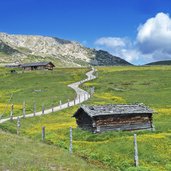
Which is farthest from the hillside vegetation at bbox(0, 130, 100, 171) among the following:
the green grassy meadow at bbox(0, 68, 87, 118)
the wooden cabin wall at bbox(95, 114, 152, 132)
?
the green grassy meadow at bbox(0, 68, 87, 118)

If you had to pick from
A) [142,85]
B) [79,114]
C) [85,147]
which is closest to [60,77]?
[142,85]

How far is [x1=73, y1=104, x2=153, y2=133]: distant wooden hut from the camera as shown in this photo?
1799 inches

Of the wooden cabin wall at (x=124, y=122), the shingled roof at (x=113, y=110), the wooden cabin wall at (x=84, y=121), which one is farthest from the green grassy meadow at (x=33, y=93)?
the wooden cabin wall at (x=124, y=122)

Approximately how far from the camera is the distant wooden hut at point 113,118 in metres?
45.7

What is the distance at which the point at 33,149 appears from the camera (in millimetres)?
29156

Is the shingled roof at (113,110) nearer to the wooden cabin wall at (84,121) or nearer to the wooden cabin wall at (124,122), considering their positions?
the wooden cabin wall at (124,122)

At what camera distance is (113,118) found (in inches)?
1849

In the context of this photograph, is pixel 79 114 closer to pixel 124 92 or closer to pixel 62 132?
pixel 62 132

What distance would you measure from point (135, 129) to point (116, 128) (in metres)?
2.87

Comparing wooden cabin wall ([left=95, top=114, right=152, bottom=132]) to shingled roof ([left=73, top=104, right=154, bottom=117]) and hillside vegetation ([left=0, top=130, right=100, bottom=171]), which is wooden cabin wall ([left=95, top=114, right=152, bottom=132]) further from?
hillside vegetation ([left=0, top=130, right=100, bottom=171])

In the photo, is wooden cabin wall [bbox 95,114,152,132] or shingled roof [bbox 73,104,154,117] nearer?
shingled roof [bbox 73,104,154,117]

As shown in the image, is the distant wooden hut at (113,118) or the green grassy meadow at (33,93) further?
the green grassy meadow at (33,93)

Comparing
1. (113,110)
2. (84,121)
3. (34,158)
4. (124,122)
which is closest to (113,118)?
(113,110)

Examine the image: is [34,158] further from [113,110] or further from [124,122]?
[124,122]
